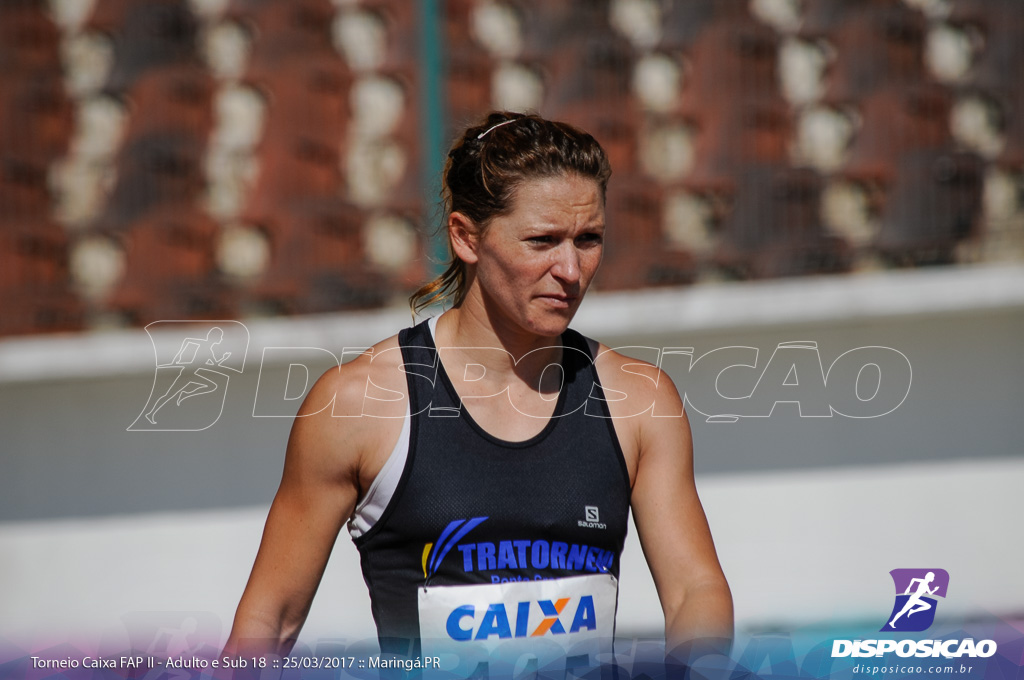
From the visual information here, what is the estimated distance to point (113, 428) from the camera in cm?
342

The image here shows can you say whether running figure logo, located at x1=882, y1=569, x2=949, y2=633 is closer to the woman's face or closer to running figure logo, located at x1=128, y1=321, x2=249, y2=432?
the woman's face

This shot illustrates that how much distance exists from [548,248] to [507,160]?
184 mm

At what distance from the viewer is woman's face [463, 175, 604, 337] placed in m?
1.80

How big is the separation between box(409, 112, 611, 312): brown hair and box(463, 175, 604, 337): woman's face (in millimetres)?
21

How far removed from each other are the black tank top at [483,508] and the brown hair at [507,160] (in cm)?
34

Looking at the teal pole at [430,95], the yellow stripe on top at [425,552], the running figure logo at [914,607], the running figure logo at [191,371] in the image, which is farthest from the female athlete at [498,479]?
the teal pole at [430,95]

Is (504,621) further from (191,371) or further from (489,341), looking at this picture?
(191,371)

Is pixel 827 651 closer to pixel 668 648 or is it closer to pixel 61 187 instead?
pixel 668 648

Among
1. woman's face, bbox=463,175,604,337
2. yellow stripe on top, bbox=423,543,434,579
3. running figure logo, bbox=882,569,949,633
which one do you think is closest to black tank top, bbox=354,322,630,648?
yellow stripe on top, bbox=423,543,434,579

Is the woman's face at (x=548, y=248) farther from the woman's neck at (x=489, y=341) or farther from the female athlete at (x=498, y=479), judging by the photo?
the woman's neck at (x=489, y=341)

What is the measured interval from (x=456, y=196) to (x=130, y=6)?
2.58m

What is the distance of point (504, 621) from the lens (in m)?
1.79

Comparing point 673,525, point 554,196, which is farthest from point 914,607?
point 554,196

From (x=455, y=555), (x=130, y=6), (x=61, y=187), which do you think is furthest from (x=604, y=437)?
(x=130, y=6)
